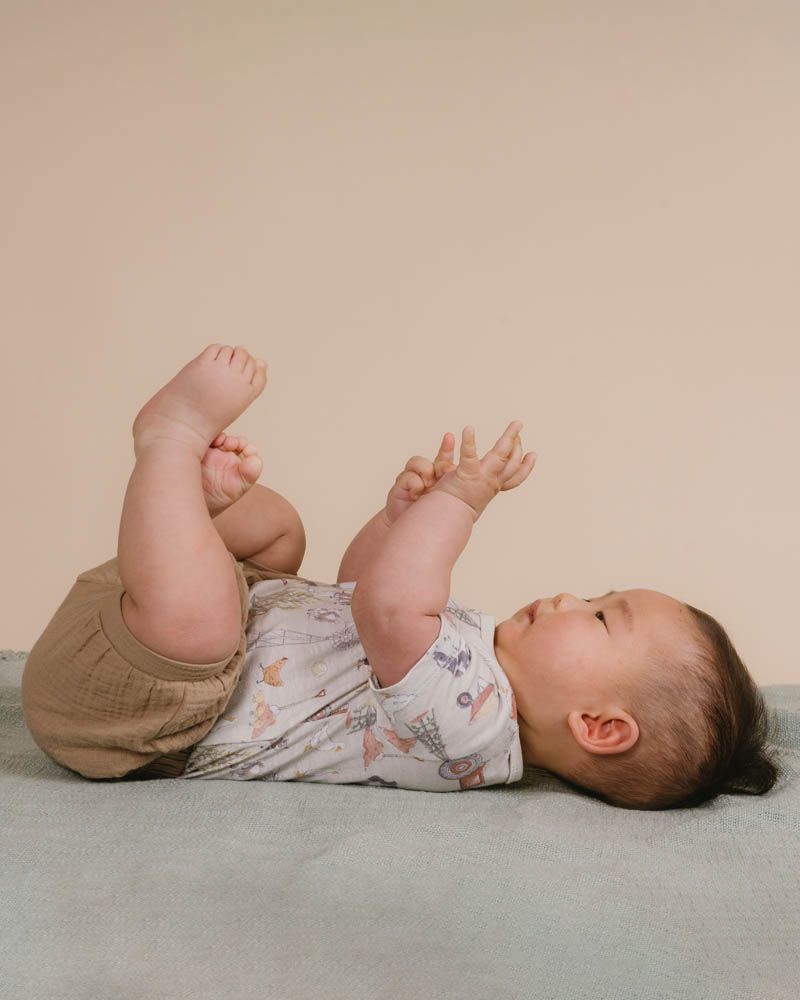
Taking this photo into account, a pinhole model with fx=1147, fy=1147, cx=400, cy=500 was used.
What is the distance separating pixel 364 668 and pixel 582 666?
241mm

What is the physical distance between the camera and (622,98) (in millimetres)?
2520

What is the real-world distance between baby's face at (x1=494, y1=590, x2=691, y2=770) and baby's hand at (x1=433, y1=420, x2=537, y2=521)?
0.54ft

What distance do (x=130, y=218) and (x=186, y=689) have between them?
1682 mm

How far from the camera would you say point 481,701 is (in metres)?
1.20

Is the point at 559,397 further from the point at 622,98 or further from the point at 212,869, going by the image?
the point at 212,869

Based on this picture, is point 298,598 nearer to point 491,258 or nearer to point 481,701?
point 481,701

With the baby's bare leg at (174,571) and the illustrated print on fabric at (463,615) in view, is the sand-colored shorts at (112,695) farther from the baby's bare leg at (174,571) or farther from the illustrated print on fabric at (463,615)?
the illustrated print on fabric at (463,615)

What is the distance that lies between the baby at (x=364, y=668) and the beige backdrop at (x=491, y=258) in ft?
3.97

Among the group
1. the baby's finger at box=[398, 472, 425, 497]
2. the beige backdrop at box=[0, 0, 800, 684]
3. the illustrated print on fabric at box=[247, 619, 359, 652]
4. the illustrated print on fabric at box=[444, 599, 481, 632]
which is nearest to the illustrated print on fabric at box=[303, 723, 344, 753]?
the illustrated print on fabric at box=[247, 619, 359, 652]

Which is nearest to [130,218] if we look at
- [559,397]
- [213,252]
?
[213,252]

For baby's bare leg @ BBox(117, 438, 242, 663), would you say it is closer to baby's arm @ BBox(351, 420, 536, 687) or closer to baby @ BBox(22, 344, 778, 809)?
baby @ BBox(22, 344, 778, 809)

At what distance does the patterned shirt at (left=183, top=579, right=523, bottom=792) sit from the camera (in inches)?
46.1

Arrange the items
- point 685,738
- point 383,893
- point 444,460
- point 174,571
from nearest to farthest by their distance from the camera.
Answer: point 383,893 → point 174,571 → point 685,738 → point 444,460

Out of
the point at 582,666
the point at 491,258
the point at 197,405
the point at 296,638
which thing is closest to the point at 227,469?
the point at 197,405
